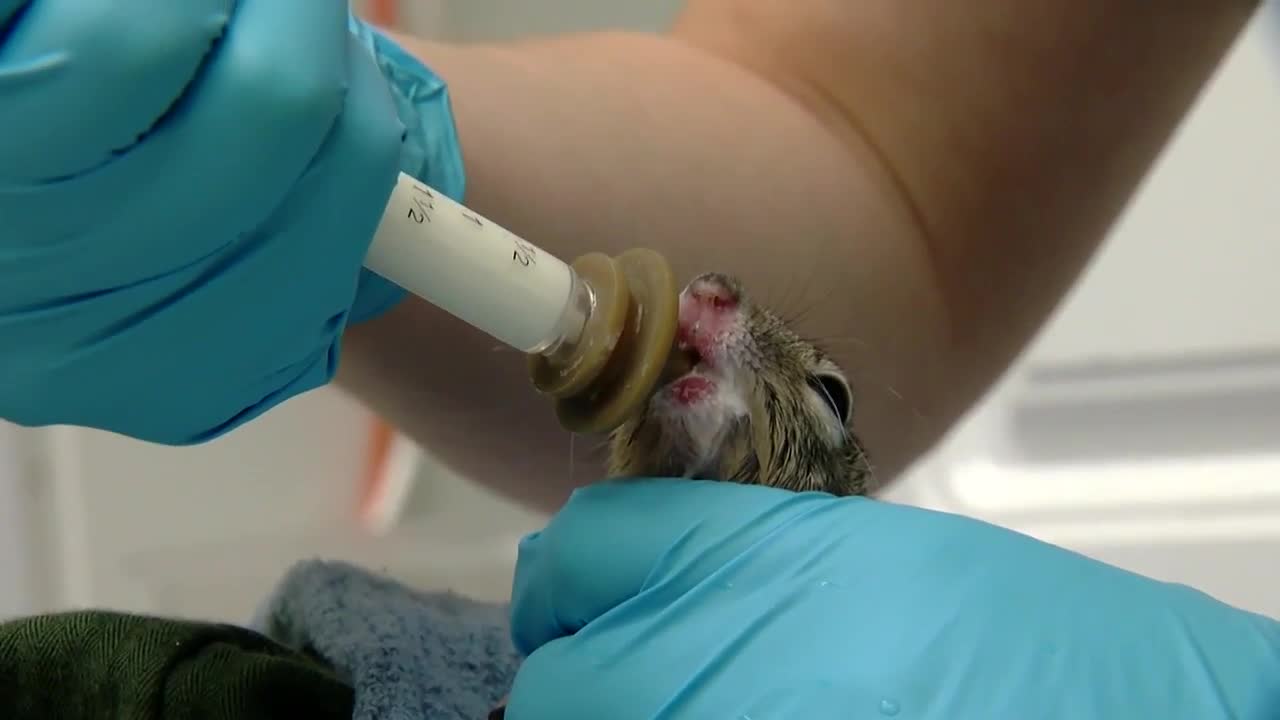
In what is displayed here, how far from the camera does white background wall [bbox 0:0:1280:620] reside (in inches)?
49.6

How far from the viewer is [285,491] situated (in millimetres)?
1443

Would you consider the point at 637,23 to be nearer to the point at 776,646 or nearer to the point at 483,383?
the point at 483,383

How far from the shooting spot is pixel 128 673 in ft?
2.05

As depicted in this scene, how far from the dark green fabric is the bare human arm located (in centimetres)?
30

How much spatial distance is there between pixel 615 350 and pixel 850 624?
0.17 m

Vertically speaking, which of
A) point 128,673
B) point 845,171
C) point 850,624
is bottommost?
point 128,673

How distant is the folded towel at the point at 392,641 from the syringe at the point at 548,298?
0.24 m

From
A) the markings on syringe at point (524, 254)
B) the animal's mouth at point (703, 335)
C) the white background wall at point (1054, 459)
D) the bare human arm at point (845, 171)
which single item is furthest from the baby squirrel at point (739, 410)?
the white background wall at point (1054, 459)

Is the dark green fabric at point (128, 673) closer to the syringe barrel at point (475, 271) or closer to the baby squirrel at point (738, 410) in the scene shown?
the baby squirrel at point (738, 410)

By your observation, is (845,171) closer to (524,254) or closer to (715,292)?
(715,292)

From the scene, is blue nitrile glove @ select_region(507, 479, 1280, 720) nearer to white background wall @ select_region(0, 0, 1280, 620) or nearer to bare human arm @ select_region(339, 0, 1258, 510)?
bare human arm @ select_region(339, 0, 1258, 510)

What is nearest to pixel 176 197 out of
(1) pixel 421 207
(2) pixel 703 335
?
(1) pixel 421 207

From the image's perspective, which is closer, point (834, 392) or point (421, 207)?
point (421, 207)

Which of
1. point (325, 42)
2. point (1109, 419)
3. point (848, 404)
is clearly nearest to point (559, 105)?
point (848, 404)
